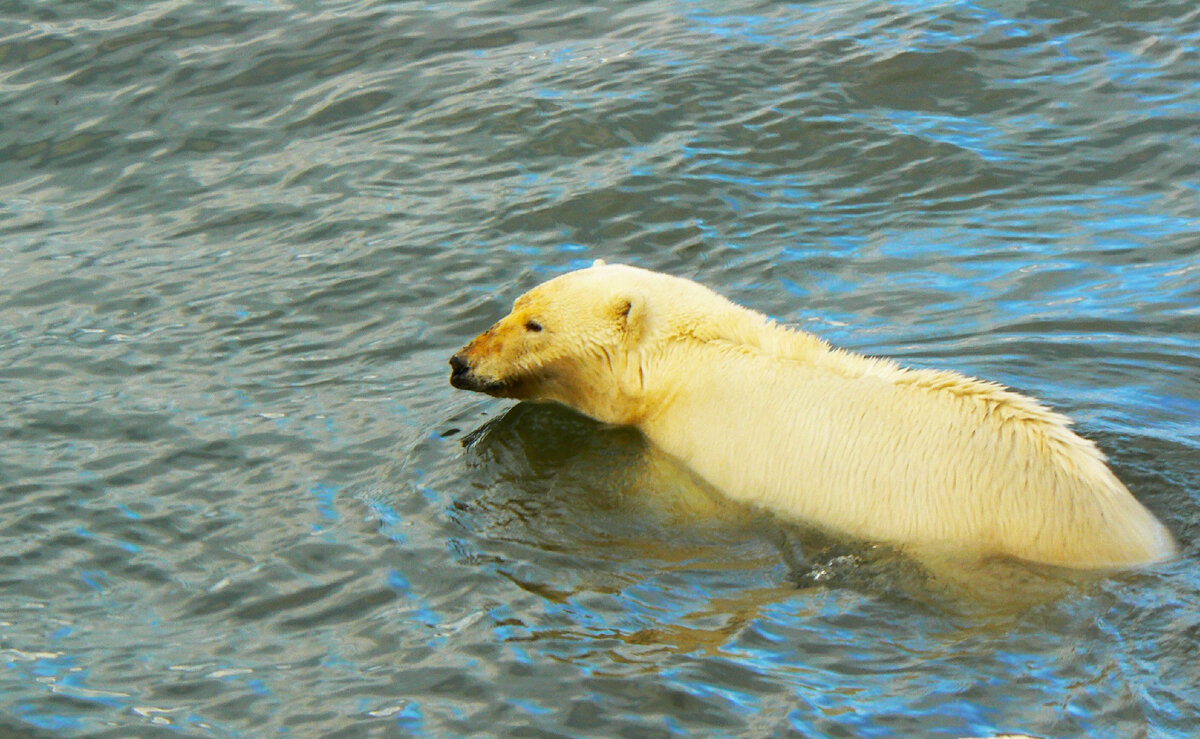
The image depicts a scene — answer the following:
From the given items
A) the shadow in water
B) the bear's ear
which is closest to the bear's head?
the bear's ear

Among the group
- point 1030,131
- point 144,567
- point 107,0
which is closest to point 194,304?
point 144,567

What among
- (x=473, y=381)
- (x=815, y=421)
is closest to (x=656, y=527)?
(x=815, y=421)

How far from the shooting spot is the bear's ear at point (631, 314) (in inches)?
275

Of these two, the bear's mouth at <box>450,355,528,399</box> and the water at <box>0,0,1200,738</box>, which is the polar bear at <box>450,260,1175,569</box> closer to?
the bear's mouth at <box>450,355,528,399</box>

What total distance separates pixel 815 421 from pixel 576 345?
1.59 meters

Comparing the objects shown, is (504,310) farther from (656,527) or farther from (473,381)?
(656,527)

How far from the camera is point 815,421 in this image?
6113mm

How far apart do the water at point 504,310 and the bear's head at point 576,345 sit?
1.00ft

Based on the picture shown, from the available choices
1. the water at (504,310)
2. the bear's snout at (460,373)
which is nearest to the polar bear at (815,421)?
the bear's snout at (460,373)

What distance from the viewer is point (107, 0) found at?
13312 millimetres

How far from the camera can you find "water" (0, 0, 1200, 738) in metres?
5.18

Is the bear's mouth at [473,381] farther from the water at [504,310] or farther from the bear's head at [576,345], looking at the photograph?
the water at [504,310]

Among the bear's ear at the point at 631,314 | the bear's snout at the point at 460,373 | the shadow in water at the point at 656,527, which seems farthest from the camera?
the bear's snout at the point at 460,373

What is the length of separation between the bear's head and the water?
1.00 feet
